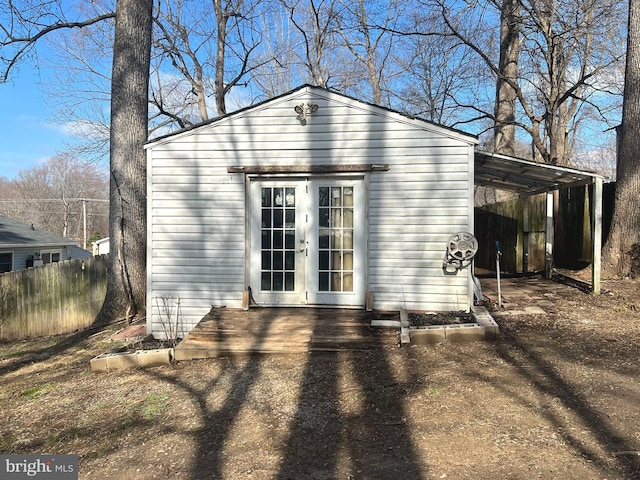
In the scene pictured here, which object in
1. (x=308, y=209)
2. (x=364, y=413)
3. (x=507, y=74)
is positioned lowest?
(x=364, y=413)

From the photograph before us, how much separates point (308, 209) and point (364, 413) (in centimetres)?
347

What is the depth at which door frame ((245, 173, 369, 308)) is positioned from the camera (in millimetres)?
6422

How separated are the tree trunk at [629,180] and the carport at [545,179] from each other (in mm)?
999

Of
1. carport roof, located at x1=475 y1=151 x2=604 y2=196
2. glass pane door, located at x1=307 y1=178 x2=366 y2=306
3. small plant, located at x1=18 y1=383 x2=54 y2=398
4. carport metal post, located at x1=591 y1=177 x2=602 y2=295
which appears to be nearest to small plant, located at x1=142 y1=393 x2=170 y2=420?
small plant, located at x1=18 y1=383 x2=54 y2=398

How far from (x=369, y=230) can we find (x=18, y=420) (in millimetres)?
4588

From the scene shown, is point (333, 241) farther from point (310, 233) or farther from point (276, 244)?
point (276, 244)

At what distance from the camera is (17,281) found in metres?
10.8

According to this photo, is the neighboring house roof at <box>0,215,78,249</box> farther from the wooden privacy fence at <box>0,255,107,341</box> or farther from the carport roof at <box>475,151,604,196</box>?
the carport roof at <box>475,151,604,196</box>

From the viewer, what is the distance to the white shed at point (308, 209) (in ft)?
20.5

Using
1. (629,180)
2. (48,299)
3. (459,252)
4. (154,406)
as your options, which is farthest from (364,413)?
(48,299)

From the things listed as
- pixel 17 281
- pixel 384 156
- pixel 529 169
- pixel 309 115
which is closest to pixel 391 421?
pixel 384 156

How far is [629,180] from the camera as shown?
8586 mm

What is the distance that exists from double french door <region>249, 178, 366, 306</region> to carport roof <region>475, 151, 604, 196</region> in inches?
86.9

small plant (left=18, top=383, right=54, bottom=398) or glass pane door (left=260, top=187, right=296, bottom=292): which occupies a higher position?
glass pane door (left=260, top=187, right=296, bottom=292)
